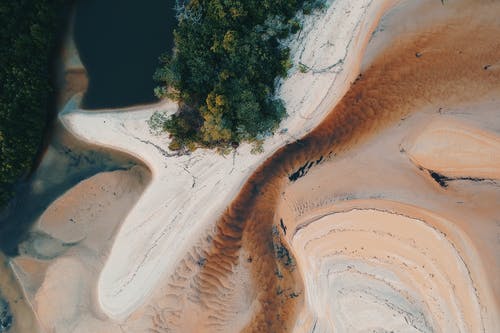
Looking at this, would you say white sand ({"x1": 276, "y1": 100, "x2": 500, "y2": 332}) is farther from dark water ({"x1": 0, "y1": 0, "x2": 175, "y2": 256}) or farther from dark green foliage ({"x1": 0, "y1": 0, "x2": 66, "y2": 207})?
dark green foliage ({"x1": 0, "y1": 0, "x2": 66, "y2": 207})

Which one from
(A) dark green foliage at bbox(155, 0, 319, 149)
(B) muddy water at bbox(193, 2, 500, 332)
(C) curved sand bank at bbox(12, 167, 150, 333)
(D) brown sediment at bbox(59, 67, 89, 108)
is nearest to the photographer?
(A) dark green foliage at bbox(155, 0, 319, 149)

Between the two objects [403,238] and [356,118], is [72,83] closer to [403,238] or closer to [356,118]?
[356,118]

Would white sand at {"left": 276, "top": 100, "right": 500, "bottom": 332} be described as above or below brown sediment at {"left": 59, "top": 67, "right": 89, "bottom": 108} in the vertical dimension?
above

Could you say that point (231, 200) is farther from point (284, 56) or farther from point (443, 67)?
point (443, 67)

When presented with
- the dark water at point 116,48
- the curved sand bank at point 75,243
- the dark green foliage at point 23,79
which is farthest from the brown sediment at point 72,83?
the curved sand bank at point 75,243

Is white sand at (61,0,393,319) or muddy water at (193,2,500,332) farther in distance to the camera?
white sand at (61,0,393,319)

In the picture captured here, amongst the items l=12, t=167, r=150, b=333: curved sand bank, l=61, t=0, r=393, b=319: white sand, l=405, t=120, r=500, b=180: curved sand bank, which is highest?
l=405, t=120, r=500, b=180: curved sand bank

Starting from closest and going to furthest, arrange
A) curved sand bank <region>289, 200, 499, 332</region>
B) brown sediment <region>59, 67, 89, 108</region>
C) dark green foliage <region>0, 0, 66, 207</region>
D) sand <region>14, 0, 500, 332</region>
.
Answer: curved sand bank <region>289, 200, 499, 332</region> < sand <region>14, 0, 500, 332</region> < dark green foliage <region>0, 0, 66, 207</region> < brown sediment <region>59, 67, 89, 108</region>

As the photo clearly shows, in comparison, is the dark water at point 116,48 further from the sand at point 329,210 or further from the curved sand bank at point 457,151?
the curved sand bank at point 457,151

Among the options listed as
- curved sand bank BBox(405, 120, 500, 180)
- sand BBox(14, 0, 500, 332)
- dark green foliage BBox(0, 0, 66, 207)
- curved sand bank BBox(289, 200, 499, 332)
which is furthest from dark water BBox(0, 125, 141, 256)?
curved sand bank BBox(405, 120, 500, 180)
